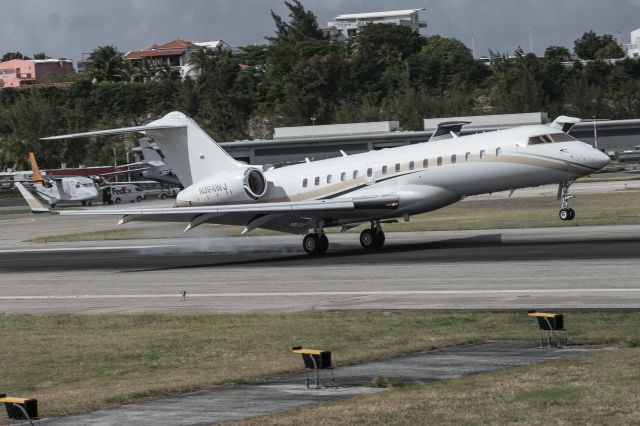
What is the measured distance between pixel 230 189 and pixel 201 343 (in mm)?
18321

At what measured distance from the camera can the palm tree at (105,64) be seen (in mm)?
169375

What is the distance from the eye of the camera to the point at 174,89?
15825 centimetres

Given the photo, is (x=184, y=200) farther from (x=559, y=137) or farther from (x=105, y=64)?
(x=105, y=64)

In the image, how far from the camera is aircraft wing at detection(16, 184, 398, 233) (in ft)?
115

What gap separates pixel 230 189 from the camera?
124ft

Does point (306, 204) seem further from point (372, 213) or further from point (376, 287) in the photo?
point (376, 287)

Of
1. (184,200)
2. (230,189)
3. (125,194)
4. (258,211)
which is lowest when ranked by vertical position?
(125,194)

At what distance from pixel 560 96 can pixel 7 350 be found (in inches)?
4909

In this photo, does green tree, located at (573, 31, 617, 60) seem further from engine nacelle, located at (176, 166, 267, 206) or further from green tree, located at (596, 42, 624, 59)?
engine nacelle, located at (176, 166, 267, 206)

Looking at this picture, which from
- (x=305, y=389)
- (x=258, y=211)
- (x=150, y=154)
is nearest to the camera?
(x=305, y=389)

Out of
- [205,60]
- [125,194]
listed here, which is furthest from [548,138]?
[205,60]

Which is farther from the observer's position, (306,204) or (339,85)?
(339,85)

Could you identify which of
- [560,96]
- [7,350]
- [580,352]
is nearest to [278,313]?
[7,350]

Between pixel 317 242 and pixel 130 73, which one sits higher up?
pixel 130 73
